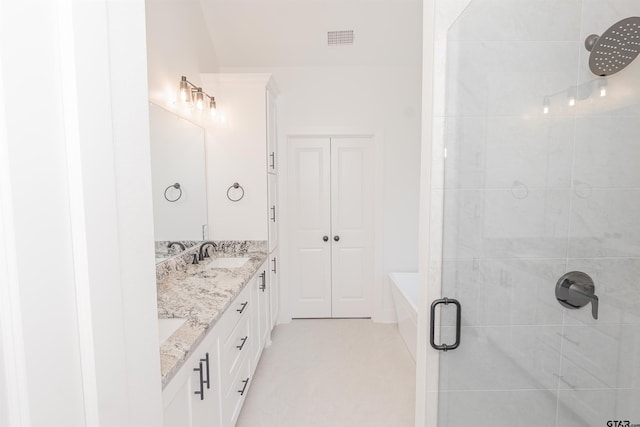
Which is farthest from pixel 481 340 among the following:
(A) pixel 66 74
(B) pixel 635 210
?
(A) pixel 66 74

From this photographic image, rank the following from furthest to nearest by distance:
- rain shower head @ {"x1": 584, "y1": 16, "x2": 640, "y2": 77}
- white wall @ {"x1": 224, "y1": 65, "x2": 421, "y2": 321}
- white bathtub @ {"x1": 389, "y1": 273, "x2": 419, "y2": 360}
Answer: white wall @ {"x1": 224, "y1": 65, "x2": 421, "y2": 321}
white bathtub @ {"x1": 389, "y1": 273, "x2": 419, "y2": 360}
rain shower head @ {"x1": 584, "y1": 16, "x2": 640, "y2": 77}

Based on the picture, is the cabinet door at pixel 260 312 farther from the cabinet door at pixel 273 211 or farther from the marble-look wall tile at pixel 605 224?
the marble-look wall tile at pixel 605 224

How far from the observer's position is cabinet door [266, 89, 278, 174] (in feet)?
10.2

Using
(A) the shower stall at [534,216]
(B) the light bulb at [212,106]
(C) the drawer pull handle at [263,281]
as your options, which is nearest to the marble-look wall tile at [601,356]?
(A) the shower stall at [534,216]

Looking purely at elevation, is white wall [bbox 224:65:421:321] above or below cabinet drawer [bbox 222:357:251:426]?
above

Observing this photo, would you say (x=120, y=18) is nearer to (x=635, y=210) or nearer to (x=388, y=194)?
(x=635, y=210)

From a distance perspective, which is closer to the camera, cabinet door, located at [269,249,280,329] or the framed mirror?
the framed mirror

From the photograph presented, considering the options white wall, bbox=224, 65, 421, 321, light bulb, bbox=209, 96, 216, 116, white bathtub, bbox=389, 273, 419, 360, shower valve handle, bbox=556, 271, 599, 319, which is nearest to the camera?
shower valve handle, bbox=556, 271, 599, 319

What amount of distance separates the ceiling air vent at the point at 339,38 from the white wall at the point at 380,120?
0.30 meters

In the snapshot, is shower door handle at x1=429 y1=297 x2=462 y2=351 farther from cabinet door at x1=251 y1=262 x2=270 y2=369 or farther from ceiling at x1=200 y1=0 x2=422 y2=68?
ceiling at x1=200 y1=0 x2=422 y2=68

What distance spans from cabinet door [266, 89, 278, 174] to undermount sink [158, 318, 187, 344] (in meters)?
1.90

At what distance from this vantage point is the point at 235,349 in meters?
1.89

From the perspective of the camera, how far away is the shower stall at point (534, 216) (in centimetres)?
106

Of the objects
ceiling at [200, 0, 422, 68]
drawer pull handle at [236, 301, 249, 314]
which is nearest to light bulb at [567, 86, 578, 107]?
drawer pull handle at [236, 301, 249, 314]
